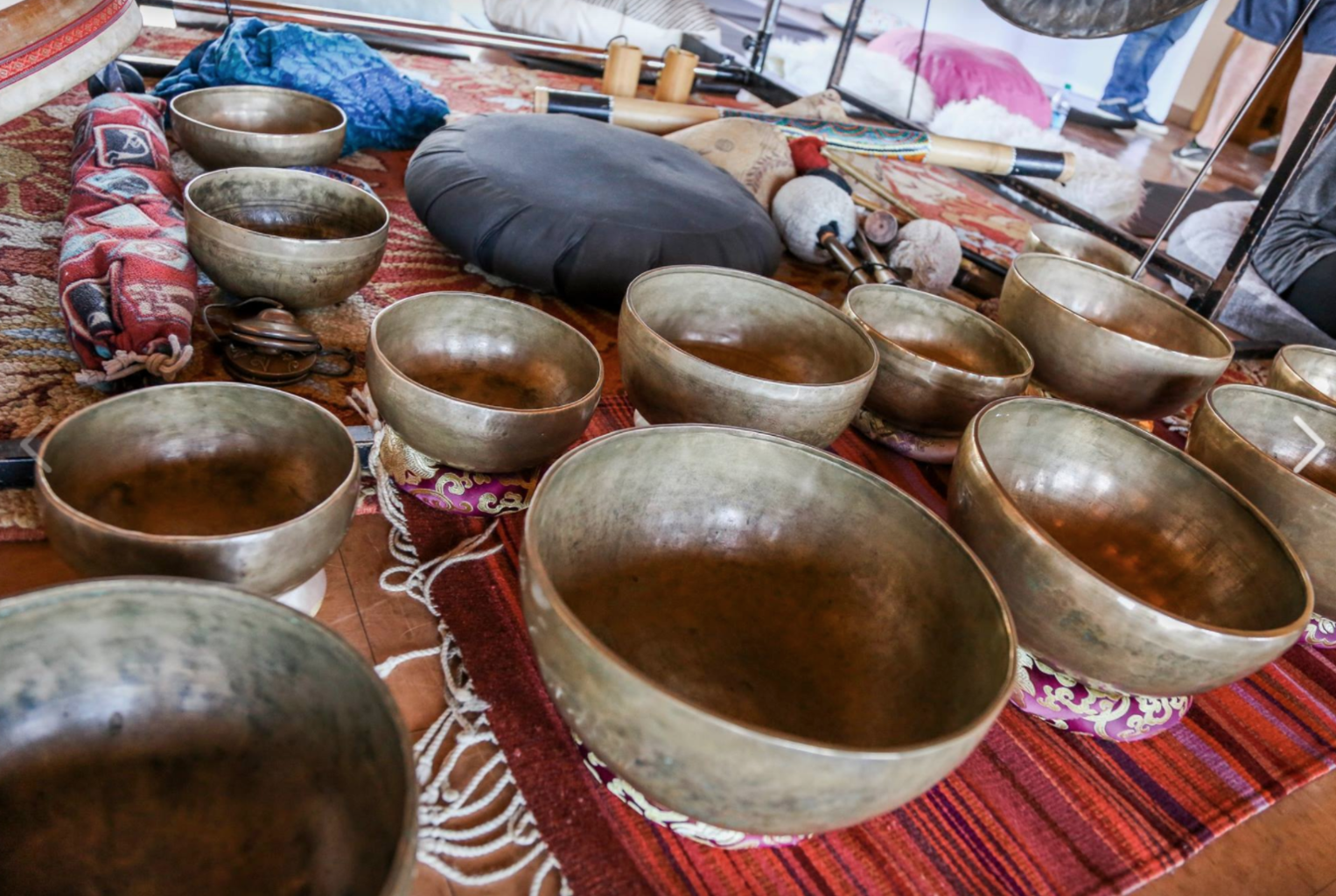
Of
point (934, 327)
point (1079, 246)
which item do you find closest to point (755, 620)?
point (934, 327)

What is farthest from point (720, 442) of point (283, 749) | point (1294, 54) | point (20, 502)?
point (1294, 54)

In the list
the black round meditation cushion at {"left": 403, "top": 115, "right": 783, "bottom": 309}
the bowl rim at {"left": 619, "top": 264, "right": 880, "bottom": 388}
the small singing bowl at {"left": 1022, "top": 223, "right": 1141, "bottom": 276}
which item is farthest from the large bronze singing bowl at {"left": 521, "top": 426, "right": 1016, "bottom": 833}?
the small singing bowl at {"left": 1022, "top": 223, "right": 1141, "bottom": 276}

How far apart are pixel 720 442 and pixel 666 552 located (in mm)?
112

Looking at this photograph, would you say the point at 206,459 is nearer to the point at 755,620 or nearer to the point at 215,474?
the point at 215,474

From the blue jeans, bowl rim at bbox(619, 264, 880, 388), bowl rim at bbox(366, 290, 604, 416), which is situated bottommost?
bowl rim at bbox(366, 290, 604, 416)

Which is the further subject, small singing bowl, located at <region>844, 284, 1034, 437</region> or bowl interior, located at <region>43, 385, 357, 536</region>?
small singing bowl, located at <region>844, 284, 1034, 437</region>

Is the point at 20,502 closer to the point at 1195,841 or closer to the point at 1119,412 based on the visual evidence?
the point at 1195,841

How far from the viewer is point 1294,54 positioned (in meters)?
4.75

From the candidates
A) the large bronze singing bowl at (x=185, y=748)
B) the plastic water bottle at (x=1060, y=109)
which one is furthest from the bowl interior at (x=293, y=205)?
the plastic water bottle at (x=1060, y=109)

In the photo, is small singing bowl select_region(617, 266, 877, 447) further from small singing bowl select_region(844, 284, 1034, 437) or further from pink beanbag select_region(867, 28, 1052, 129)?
pink beanbag select_region(867, 28, 1052, 129)

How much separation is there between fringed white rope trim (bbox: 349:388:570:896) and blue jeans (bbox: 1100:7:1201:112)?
18.9 feet

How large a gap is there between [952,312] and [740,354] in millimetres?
345

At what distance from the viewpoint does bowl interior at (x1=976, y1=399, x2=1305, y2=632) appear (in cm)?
82

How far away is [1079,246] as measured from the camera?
1.75m
